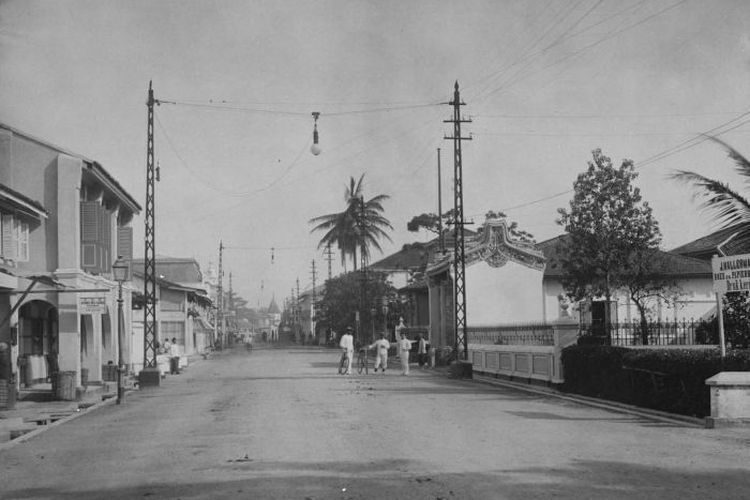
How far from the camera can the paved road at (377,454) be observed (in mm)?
8859

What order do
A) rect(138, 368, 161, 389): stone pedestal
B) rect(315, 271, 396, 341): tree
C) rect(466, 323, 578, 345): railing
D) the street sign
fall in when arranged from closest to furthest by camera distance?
the street sign
rect(466, 323, 578, 345): railing
rect(138, 368, 161, 389): stone pedestal
rect(315, 271, 396, 341): tree

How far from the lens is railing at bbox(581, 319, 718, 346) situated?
21.3 m

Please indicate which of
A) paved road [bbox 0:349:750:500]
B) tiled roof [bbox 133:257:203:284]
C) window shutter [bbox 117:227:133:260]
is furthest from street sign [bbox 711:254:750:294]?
tiled roof [bbox 133:257:203:284]

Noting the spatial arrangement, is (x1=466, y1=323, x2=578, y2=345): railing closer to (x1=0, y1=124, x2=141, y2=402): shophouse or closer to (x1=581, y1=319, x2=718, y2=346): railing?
(x1=581, y1=319, x2=718, y2=346): railing

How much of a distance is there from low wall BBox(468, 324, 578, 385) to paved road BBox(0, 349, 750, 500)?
3.85 m

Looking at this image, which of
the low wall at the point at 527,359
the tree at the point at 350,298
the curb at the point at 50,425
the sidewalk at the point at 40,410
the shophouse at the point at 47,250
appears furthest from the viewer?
the tree at the point at 350,298

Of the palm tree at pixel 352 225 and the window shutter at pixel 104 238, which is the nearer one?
the window shutter at pixel 104 238

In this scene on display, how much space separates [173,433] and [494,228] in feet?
97.5

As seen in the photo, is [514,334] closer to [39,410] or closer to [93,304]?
[93,304]

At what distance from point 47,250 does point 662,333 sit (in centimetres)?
1714

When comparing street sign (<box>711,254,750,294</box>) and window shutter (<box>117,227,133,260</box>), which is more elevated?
window shutter (<box>117,227,133,260</box>)

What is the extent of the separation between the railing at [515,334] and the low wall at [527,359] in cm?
17

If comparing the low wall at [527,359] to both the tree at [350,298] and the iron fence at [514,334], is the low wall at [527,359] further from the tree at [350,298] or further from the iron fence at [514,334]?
the tree at [350,298]

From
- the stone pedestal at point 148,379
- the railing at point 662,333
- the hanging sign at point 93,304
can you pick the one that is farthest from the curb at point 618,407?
the hanging sign at point 93,304
